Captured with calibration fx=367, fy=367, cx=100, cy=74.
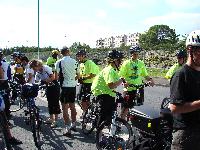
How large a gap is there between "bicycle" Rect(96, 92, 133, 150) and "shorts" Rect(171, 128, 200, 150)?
2.97m

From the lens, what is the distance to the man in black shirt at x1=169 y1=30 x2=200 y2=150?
3.42 metres

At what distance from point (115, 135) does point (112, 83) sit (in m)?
0.97

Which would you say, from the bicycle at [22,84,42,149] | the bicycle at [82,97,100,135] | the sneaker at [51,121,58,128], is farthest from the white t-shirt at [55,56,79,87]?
the sneaker at [51,121,58,128]

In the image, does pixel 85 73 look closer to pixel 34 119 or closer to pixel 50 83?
pixel 50 83

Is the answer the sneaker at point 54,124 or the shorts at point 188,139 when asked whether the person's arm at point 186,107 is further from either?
the sneaker at point 54,124

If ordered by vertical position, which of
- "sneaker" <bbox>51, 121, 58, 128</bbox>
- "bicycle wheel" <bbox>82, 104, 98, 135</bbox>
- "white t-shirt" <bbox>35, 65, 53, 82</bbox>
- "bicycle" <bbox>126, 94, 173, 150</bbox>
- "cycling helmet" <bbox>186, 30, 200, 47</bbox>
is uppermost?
"cycling helmet" <bbox>186, 30, 200, 47</bbox>

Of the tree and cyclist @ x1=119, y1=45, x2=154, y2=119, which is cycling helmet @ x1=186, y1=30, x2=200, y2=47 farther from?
the tree

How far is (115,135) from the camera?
6.73 metres

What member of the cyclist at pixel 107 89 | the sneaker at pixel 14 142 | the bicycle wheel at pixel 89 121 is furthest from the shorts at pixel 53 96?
the cyclist at pixel 107 89

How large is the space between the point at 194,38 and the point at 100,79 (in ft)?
13.2

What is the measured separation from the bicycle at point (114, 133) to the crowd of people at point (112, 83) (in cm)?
25

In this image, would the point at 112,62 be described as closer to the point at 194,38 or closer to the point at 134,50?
the point at 134,50

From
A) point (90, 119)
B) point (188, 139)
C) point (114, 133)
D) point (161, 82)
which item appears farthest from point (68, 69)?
point (161, 82)

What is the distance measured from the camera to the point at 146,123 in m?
4.76
